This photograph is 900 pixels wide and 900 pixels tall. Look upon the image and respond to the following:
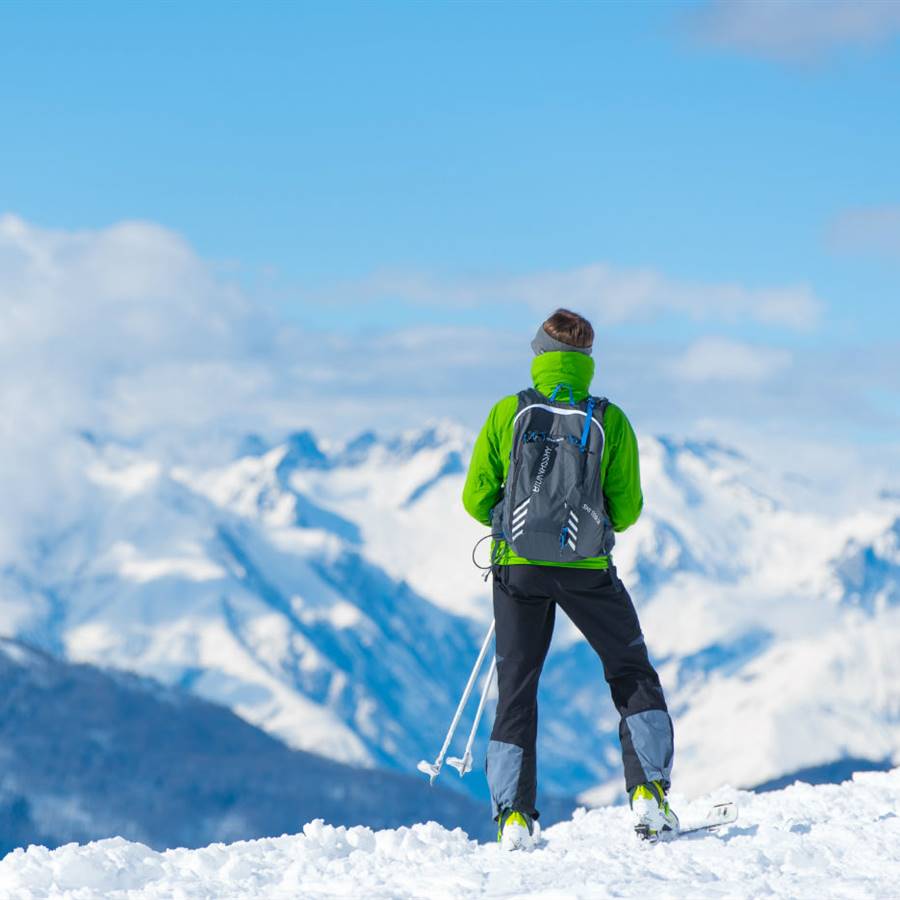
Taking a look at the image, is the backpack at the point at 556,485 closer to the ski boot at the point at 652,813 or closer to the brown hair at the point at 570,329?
the brown hair at the point at 570,329

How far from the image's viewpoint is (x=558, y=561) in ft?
41.8

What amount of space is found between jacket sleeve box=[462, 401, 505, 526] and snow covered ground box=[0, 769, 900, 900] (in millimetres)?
3048

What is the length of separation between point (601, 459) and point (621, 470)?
0.21 m

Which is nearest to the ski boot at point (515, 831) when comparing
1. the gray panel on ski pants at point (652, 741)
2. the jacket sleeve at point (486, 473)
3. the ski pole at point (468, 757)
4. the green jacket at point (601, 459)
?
the ski pole at point (468, 757)

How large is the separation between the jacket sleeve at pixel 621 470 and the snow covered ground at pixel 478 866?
2918mm

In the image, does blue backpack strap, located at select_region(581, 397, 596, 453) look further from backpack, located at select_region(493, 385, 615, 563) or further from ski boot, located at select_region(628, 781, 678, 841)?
ski boot, located at select_region(628, 781, 678, 841)

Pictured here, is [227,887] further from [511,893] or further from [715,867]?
[715,867]

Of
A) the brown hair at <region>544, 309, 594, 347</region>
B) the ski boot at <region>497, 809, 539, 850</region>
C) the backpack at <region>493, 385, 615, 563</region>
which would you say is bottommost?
the ski boot at <region>497, 809, 539, 850</region>

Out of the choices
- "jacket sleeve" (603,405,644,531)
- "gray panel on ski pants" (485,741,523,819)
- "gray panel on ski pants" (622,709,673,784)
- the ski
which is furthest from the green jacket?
the ski

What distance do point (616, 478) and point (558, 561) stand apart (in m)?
0.89

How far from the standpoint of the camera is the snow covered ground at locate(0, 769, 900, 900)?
37.1 feet

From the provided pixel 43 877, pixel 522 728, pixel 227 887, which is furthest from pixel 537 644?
pixel 43 877

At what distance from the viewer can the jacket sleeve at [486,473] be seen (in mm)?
13016

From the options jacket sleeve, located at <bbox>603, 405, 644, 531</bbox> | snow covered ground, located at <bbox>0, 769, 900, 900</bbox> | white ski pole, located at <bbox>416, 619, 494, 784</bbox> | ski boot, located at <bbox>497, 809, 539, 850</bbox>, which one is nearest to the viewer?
snow covered ground, located at <bbox>0, 769, 900, 900</bbox>
